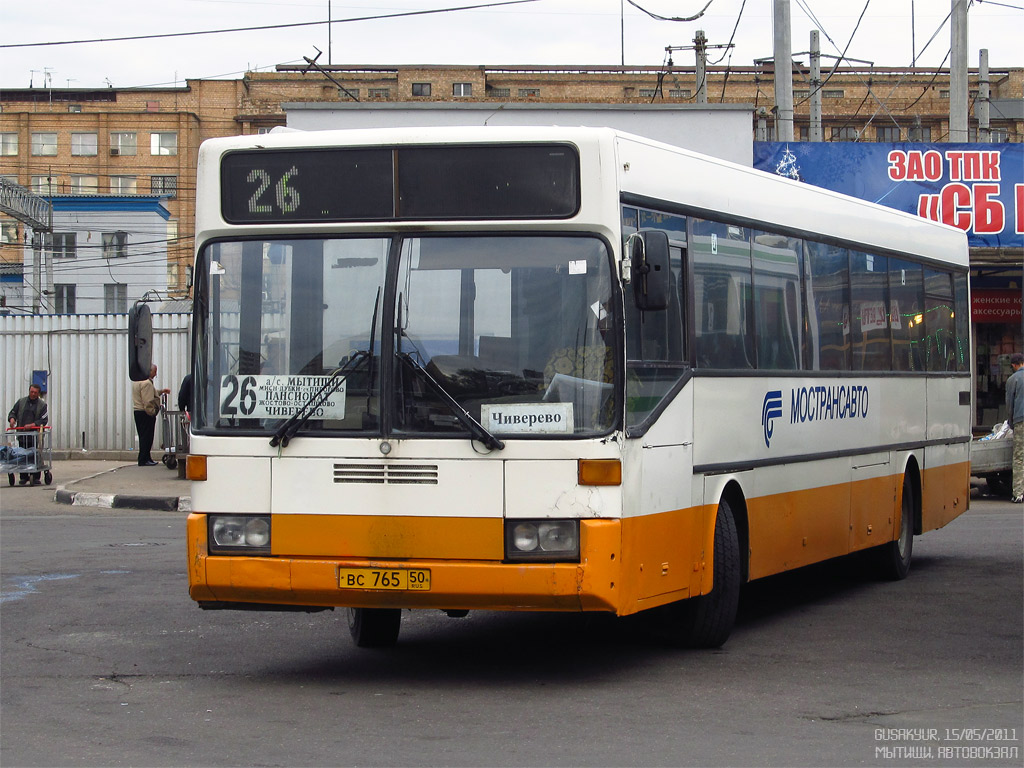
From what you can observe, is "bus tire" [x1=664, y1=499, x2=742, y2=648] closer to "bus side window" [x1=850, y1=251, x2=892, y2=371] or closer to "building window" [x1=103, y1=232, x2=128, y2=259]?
"bus side window" [x1=850, y1=251, x2=892, y2=371]

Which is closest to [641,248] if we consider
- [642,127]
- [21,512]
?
[21,512]

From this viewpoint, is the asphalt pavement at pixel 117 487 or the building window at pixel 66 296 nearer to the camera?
the asphalt pavement at pixel 117 487

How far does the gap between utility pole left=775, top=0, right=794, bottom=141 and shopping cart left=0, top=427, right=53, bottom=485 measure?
12786mm

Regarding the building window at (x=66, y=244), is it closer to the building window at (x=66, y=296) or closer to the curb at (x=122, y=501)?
the building window at (x=66, y=296)

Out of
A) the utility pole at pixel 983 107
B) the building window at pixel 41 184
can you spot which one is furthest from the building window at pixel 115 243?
the utility pole at pixel 983 107

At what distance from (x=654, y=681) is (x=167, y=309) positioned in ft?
68.0

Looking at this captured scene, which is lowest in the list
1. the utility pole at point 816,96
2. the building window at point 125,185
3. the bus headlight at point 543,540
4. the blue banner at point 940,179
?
the bus headlight at point 543,540

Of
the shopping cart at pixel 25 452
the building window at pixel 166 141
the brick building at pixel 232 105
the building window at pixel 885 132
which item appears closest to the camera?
the shopping cart at pixel 25 452

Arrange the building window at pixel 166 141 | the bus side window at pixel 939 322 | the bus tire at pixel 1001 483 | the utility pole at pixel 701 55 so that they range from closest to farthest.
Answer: the bus side window at pixel 939 322, the bus tire at pixel 1001 483, the utility pole at pixel 701 55, the building window at pixel 166 141

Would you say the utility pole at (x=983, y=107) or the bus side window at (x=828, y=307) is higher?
the utility pole at (x=983, y=107)

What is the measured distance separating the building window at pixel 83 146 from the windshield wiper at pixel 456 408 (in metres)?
93.9

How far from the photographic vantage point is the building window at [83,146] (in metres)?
95.6

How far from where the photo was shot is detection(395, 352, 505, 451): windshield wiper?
22.8 feet

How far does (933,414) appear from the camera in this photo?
1255 cm
